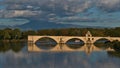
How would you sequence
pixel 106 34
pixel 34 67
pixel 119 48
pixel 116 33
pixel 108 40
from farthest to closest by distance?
1. pixel 106 34
2. pixel 116 33
3. pixel 108 40
4. pixel 119 48
5. pixel 34 67

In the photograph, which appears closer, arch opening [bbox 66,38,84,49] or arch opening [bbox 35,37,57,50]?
arch opening [bbox 35,37,57,50]

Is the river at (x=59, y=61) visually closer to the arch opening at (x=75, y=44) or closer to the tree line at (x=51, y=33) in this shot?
the arch opening at (x=75, y=44)

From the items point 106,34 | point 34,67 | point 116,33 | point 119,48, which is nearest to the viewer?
point 34,67

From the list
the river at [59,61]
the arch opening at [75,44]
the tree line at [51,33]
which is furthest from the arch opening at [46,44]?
the river at [59,61]

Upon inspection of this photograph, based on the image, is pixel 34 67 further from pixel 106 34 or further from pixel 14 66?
pixel 106 34

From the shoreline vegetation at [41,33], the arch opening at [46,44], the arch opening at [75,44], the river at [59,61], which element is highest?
the shoreline vegetation at [41,33]

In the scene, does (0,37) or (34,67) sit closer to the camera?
(34,67)

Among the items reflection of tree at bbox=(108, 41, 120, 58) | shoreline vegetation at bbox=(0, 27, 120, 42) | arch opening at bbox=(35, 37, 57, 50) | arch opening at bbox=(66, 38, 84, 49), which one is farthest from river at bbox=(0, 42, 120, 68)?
shoreline vegetation at bbox=(0, 27, 120, 42)

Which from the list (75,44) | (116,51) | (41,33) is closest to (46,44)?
(75,44)

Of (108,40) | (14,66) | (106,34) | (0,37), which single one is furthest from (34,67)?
(106,34)

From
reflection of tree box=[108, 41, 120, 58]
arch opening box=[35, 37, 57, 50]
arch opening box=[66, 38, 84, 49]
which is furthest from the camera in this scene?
arch opening box=[66, 38, 84, 49]

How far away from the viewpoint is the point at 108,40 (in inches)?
2352

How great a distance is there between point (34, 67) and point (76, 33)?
48.5 m

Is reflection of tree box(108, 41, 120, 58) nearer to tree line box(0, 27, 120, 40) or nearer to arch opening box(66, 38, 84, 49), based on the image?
arch opening box(66, 38, 84, 49)
